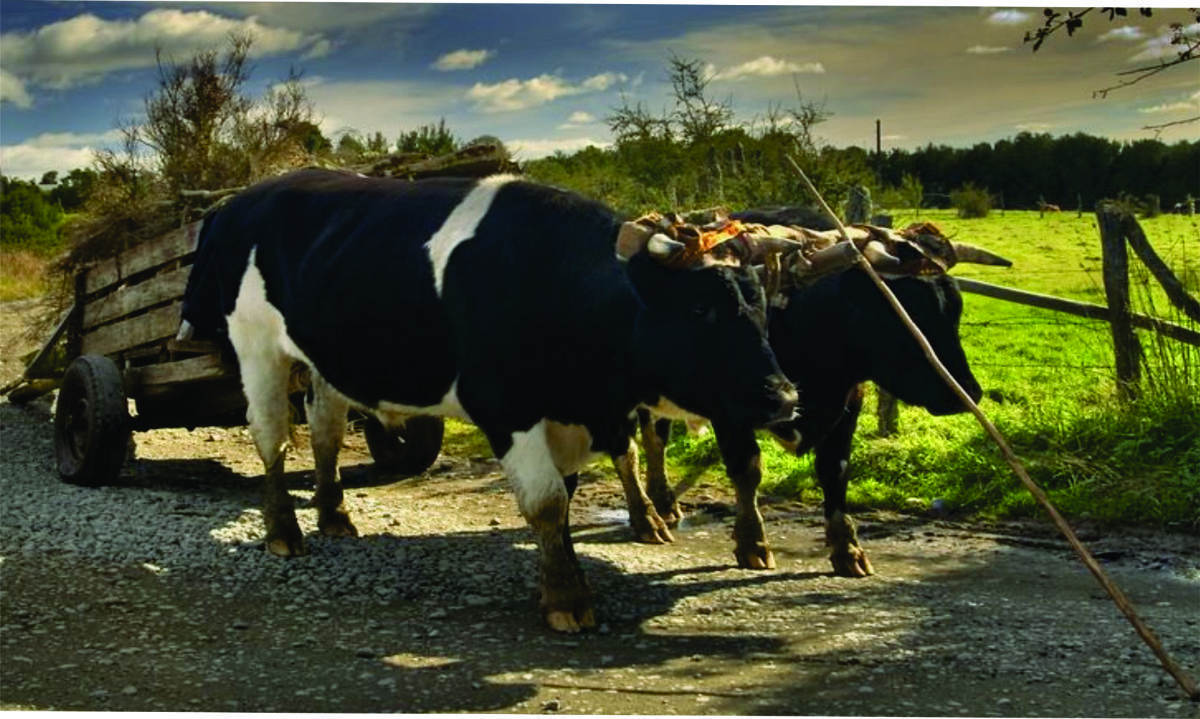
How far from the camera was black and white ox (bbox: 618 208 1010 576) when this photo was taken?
650 centimetres

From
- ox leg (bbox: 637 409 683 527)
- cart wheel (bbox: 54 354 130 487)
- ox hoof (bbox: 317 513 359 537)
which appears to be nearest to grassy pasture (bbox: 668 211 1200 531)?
ox leg (bbox: 637 409 683 527)

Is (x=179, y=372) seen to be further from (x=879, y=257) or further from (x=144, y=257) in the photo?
(x=879, y=257)

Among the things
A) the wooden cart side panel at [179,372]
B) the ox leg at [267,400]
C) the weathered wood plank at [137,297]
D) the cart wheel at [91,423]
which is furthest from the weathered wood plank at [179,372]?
the ox leg at [267,400]

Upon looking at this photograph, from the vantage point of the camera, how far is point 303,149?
902 centimetres

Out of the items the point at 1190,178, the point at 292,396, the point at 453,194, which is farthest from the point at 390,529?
the point at 1190,178

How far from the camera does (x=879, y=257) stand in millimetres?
6465

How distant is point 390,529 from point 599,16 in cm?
302

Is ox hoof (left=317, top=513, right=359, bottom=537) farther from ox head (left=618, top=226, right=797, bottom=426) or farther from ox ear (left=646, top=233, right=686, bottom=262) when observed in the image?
ox ear (left=646, top=233, right=686, bottom=262)

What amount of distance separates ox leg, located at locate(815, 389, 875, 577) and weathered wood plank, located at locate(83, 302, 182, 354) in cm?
390

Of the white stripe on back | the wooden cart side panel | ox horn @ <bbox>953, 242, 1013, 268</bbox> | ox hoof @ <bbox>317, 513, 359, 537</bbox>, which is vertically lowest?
ox hoof @ <bbox>317, 513, 359, 537</bbox>

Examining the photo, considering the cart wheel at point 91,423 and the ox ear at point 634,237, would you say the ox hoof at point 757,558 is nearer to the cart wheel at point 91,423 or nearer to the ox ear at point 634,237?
the ox ear at point 634,237

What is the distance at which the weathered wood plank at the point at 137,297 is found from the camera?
800 cm

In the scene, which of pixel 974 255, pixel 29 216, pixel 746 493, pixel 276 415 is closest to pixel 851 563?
pixel 746 493

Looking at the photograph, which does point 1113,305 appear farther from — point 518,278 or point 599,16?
point 518,278
